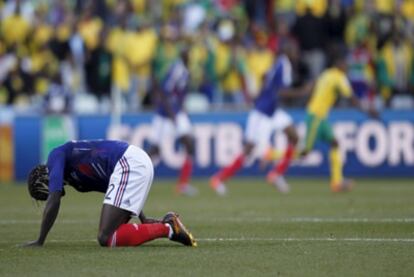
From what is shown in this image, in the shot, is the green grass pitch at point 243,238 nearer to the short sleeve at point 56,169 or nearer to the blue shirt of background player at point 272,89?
the short sleeve at point 56,169

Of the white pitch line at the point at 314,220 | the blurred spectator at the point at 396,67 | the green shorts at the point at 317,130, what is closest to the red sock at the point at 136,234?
the white pitch line at the point at 314,220

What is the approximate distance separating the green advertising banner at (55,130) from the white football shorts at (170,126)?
3398mm

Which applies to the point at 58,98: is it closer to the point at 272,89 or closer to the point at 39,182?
the point at 272,89

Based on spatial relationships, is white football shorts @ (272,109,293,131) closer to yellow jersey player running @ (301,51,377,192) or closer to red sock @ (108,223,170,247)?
yellow jersey player running @ (301,51,377,192)

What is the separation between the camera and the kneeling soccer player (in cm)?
1109

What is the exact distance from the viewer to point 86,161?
1117 cm

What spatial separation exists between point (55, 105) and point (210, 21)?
4.55m

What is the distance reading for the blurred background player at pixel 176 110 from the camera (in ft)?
70.4

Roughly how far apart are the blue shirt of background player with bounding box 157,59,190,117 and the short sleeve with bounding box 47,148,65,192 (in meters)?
10.5

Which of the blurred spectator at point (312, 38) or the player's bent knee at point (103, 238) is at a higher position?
the blurred spectator at point (312, 38)

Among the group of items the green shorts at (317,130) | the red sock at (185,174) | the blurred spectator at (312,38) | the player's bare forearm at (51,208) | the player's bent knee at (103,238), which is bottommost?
the red sock at (185,174)

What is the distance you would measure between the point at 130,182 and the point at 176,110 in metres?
10.6

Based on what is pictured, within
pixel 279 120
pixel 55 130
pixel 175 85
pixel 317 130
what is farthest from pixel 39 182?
pixel 55 130

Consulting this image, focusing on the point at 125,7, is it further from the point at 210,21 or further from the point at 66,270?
the point at 66,270
